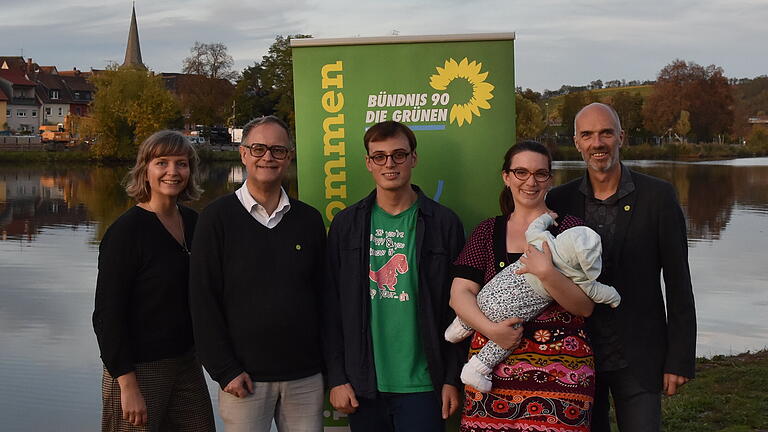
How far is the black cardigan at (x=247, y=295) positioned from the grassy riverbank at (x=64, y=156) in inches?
2125

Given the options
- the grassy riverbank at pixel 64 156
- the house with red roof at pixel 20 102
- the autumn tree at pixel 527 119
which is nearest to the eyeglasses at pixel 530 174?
the grassy riverbank at pixel 64 156

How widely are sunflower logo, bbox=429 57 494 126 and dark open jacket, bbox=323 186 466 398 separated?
1.04 meters

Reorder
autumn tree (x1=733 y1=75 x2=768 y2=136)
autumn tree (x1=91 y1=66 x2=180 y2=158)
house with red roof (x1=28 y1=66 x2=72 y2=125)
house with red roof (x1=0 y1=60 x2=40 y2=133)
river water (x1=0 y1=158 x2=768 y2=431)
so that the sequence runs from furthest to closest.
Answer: autumn tree (x1=733 y1=75 x2=768 y2=136) < house with red roof (x1=28 y1=66 x2=72 y2=125) < house with red roof (x1=0 y1=60 x2=40 y2=133) < autumn tree (x1=91 y1=66 x2=180 y2=158) < river water (x1=0 y1=158 x2=768 y2=431)

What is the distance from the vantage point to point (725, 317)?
33.6 feet

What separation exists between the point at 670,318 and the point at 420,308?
3.72 feet

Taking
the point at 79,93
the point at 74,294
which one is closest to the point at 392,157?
the point at 74,294

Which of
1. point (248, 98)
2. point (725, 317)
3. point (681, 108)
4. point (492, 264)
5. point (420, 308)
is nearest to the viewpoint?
point (492, 264)

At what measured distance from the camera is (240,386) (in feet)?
11.1

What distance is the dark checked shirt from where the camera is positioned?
11.9ft

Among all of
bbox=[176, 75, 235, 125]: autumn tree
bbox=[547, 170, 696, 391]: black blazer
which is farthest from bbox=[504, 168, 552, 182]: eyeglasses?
bbox=[176, 75, 235, 125]: autumn tree

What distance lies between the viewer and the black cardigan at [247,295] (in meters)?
3.39

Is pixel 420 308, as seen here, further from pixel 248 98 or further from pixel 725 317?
pixel 248 98

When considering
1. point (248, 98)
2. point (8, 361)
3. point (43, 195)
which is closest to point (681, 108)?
point (248, 98)

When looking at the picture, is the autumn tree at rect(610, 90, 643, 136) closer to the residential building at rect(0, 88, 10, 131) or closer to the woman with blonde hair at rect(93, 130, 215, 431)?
the residential building at rect(0, 88, 10, 131)
